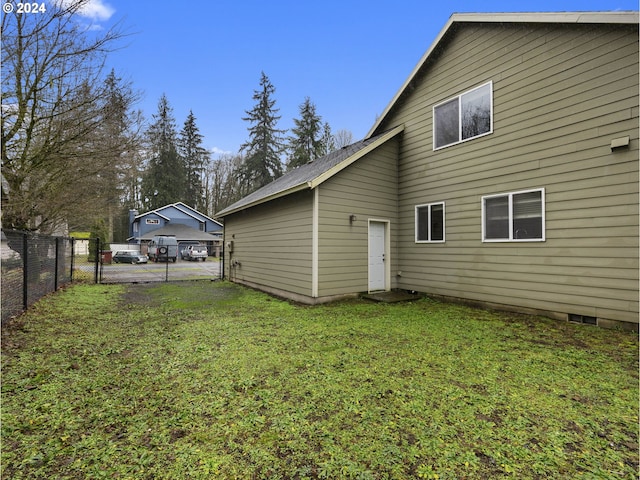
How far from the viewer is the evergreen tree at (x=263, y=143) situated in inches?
1154

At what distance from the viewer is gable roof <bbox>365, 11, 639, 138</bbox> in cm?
462

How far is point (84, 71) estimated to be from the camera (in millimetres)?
6359

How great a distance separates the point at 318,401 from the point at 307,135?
27.0m

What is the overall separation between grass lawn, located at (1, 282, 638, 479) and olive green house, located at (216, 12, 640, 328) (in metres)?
1.28

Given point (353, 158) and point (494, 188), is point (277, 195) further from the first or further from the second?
point (494, 188)

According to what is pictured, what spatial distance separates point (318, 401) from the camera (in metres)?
2.62

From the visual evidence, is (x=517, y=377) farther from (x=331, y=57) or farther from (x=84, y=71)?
(x=331, y=57)

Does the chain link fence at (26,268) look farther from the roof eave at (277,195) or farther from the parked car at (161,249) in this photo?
the parked car at (161,249)

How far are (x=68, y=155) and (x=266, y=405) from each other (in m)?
7.16

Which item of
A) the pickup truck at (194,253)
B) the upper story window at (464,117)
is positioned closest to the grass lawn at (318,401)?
the upper story window at (464,117)

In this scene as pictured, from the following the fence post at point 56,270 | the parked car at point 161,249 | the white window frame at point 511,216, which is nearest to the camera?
the white window frame at point 511,216

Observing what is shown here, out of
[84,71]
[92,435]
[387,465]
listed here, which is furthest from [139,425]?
[84,71]

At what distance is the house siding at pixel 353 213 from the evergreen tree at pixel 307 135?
774 inches

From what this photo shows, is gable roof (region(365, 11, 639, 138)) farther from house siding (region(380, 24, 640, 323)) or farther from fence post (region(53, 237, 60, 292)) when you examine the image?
fence post (region(53, 237, 60, 292))
